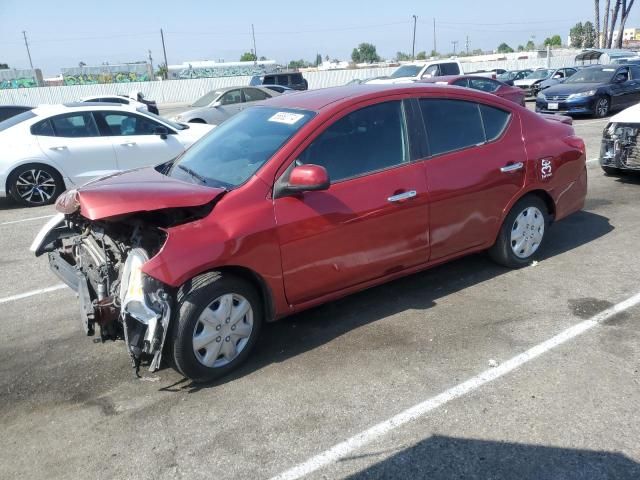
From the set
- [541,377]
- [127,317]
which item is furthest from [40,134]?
[541,377]

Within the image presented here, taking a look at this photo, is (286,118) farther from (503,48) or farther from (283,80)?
(503,48)

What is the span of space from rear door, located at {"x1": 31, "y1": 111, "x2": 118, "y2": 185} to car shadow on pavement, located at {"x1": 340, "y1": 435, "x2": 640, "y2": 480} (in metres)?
7.61

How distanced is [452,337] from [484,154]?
5.22ft

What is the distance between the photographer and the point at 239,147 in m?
4.06

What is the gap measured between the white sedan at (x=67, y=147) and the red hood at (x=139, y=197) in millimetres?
5526

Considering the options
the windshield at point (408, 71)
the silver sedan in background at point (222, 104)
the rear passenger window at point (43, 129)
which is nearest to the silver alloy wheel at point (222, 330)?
the rear passenger window at point (43, 129)

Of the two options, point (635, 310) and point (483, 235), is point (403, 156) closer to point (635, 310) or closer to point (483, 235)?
point (483, 235)

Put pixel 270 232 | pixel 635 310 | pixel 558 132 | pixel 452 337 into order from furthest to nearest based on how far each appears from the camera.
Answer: pixel 558 132 → pixel 635 310 → pixel 452 337 → pixel 270 232

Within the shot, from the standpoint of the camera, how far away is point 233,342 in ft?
11.6

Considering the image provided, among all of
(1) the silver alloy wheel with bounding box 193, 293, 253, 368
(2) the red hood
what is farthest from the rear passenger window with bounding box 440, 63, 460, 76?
(1) the silver alloy wheel with bounding box 193, 293, 253, 368

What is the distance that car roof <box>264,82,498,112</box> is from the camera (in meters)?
4.04

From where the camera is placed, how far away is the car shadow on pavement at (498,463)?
103 inches

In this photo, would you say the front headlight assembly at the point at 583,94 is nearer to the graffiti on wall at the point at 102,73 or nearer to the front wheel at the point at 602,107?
the front wheel at the point at 602,107

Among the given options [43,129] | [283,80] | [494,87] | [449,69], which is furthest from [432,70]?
[43,129]
